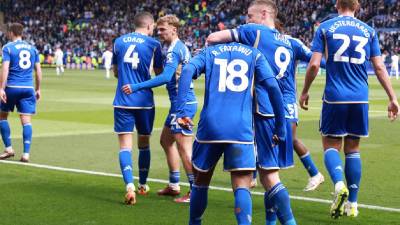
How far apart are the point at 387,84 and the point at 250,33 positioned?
2.03 m

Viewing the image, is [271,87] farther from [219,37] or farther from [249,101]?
[219,37]

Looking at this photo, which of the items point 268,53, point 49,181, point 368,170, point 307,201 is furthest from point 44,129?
point 268,53

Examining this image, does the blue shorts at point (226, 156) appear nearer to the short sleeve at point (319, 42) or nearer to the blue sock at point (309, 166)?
the short sleeve at point (319, 42)

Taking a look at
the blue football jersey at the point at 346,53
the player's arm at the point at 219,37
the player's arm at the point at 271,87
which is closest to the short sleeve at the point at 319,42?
the blue football jersey at the point at 346,53

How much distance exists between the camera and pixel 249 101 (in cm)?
641

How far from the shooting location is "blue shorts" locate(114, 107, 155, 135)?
9.02 metres

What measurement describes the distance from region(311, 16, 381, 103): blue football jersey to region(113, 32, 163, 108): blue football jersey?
195cm

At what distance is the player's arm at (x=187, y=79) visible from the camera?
6352 mm

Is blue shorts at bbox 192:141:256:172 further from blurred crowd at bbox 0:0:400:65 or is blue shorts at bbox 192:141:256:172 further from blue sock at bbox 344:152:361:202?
blurred crowd at bbox 0:0:400:65

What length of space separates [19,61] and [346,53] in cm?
620

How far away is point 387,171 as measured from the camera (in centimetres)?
1123

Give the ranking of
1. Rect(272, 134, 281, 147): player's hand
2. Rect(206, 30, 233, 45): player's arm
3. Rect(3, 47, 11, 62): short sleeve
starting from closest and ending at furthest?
1. Rect(272, 134, 281, 147): player's hand
2. Rect(206, 30, 233, 45): player's arm
3. Rect(3, 47, 11, 62): short sleeve

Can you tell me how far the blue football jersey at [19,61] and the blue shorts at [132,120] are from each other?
3971mm

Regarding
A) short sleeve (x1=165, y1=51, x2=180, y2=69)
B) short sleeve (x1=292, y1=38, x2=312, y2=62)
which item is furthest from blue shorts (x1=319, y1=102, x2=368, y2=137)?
short sleeve (x1=165, y1=51, x2=180, y2=69)
